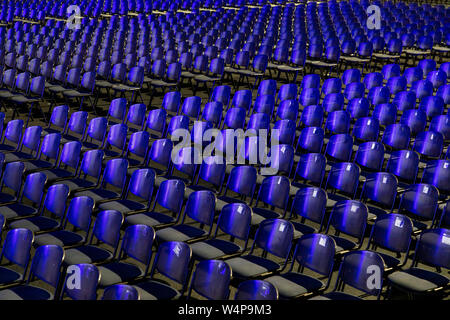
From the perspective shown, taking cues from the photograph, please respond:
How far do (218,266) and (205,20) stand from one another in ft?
40.5

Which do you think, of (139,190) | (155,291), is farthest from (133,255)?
(139,190)

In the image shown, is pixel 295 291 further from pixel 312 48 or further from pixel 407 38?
pixel 407 38

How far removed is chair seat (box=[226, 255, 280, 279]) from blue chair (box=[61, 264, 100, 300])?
112cm

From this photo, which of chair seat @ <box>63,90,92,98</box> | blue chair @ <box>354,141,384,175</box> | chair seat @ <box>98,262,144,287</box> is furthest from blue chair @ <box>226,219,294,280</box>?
chair seat @ <box>63,90,92,98</box>

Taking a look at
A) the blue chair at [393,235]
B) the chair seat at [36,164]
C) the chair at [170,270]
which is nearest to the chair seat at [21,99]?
the chair seat at [36,164]

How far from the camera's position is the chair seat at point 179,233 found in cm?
492

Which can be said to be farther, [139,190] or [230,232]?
A: [139,190]

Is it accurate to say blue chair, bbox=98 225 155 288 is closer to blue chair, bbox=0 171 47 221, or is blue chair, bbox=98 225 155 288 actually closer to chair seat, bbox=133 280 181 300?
chair seat, bbox=133 280 181 300

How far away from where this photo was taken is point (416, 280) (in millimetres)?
4328

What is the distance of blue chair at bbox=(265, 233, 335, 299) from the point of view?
4.15m

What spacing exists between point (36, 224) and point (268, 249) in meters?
2.17

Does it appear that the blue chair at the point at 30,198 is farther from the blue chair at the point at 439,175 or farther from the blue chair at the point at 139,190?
the blue chair at the point at 439,175

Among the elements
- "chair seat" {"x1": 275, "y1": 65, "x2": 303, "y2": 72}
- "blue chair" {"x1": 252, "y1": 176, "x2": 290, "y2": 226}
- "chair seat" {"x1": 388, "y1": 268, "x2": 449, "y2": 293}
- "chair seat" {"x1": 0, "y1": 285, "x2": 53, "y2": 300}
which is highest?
"chair seat" {"x1": 275, "y1": 65, "x2": 303, "y2": 72}

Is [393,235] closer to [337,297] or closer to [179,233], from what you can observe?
[337,297]
